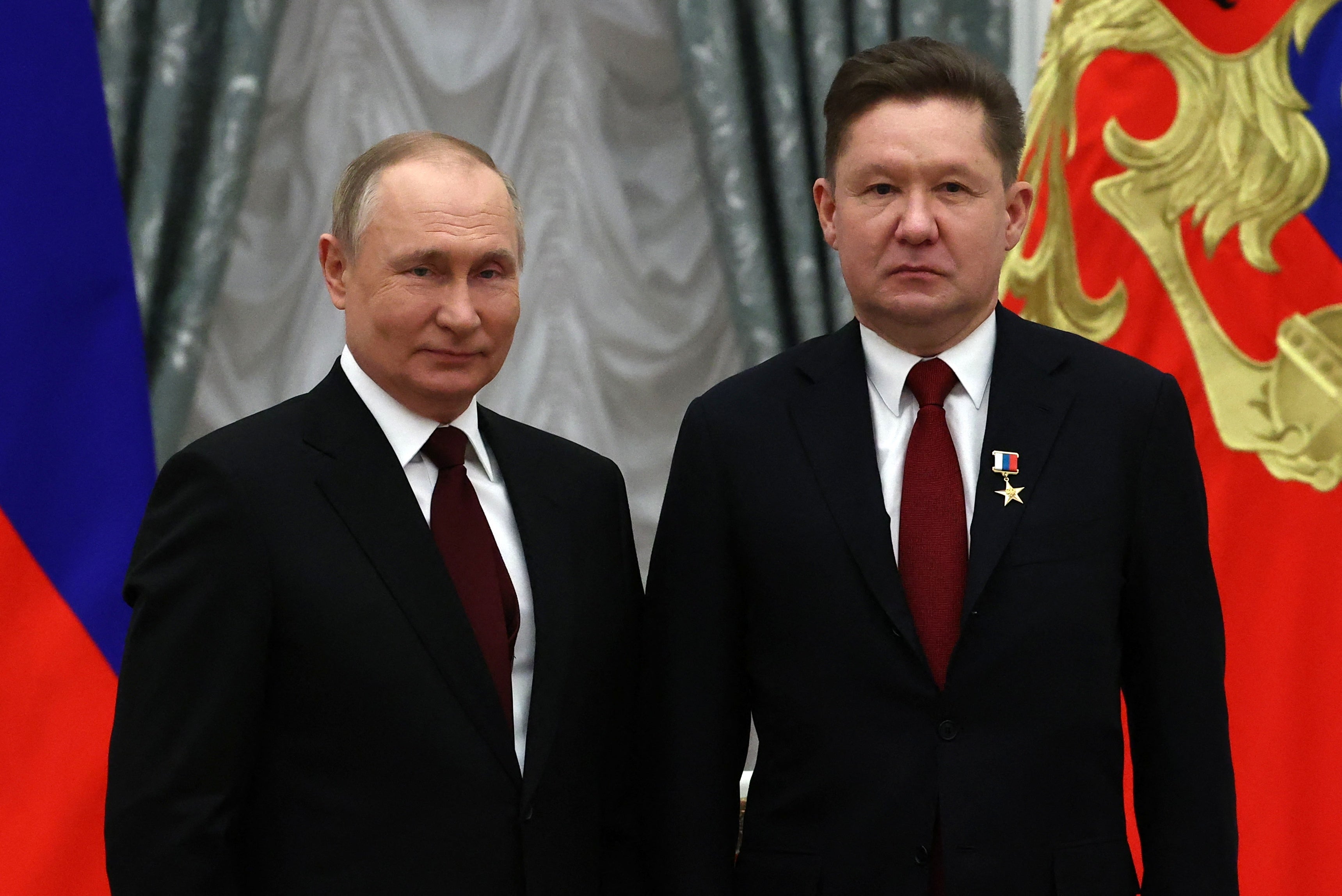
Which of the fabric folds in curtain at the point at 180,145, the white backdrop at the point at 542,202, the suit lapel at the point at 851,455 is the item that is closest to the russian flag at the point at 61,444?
the fabric folds in curtain at the point at 180,145

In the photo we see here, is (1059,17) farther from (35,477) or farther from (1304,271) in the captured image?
(35,477)

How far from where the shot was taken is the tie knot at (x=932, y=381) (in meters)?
1.75

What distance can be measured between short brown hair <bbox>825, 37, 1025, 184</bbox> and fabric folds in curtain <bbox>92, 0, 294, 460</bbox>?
5.03 ft

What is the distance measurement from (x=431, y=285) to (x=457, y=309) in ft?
0.17

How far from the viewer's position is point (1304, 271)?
8.20 feet

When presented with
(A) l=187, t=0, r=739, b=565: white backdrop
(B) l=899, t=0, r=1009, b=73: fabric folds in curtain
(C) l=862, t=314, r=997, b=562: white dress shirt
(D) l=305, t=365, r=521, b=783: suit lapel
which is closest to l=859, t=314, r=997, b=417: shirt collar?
(C) l=862, t=314, r=997, b=562: white dress shirt

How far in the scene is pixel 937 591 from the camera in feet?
5.50

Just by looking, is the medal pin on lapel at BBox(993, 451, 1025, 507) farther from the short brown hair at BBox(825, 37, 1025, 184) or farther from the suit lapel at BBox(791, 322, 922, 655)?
the short brown hair at BBox(825, 37, 1025, 184)

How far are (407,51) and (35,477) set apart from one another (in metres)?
1.21

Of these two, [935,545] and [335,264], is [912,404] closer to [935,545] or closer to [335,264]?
[935,545]

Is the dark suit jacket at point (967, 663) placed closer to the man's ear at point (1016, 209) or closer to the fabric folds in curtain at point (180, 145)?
the man's ear at point (1016, 209)

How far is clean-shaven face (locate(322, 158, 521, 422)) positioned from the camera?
5.70ft

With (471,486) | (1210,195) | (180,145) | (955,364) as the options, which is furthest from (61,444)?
(1210,195)

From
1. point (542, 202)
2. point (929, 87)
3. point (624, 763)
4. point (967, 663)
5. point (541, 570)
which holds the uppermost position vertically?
point (542, 202)
